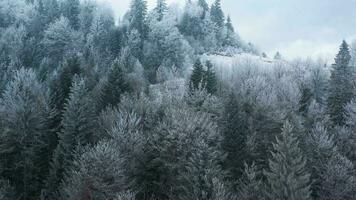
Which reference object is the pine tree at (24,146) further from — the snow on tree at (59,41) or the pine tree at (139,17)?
the pine tree at (139,17)

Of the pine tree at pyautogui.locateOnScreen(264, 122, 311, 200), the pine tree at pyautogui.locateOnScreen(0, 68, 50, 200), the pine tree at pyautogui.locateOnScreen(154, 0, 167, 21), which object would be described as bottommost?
the pine tree at pyautogui.locateOnScreen(0, 68, 50, 200)

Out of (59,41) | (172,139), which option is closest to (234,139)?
(172,139)

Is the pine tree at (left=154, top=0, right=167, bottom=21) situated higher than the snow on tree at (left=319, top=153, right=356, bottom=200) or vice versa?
the pine tree at (left=154, top=0, right=167, bottom=21)

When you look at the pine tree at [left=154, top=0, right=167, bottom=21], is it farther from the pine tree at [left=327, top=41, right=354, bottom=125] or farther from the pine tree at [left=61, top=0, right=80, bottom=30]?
the pine tree at [left=327, top=41, right=354, bottom=125]

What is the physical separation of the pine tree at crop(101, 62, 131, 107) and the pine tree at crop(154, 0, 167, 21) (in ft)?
218

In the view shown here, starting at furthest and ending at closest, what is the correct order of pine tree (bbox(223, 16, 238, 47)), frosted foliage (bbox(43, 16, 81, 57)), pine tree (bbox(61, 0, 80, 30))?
pine tree (bbox(223, 16, 238, 47)) → pine tree (bbox(61, 0, 80, 30)) → frosted foliage (bbox(43, 16, 81, 57))

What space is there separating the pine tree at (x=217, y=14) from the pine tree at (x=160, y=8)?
28277 millimetres

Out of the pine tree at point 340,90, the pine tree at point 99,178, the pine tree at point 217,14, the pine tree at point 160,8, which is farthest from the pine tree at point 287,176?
the pine tree at point 217,14

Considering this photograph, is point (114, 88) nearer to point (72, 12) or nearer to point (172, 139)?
point (172, 139)

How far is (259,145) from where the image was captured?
56.3 meters

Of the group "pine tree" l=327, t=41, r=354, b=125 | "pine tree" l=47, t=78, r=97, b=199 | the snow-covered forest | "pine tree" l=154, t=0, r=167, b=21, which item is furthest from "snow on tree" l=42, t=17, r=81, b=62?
"pine tree" l=327, t=41, r=354, b=125

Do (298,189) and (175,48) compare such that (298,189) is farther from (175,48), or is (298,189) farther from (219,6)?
(219,6)

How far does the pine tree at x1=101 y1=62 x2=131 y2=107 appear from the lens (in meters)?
64.5

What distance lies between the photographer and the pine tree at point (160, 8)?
426 ft
